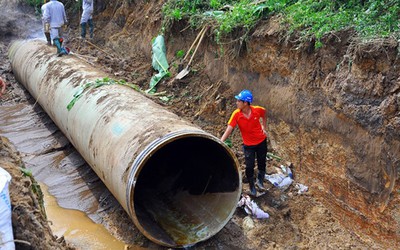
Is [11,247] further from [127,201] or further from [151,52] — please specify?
[151,52]

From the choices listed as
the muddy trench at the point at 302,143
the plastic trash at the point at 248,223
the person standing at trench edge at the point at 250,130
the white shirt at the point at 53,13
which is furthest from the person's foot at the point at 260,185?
the white shirt at the point at 53,13

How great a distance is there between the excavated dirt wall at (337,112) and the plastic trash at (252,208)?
900mm

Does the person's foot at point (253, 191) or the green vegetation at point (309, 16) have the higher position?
the green vegetation at point (309, 16)

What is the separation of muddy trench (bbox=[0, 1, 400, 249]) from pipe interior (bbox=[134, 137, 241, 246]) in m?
0.26

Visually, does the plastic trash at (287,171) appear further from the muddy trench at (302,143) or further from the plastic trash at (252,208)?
the plastic trash at (252,208)

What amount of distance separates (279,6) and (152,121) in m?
3.34

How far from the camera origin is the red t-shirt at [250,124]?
5.74 metres

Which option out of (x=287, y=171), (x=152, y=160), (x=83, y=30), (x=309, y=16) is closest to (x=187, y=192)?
(x=152, y=160)

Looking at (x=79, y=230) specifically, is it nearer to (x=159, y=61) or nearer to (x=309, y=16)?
(x=309, y=16)

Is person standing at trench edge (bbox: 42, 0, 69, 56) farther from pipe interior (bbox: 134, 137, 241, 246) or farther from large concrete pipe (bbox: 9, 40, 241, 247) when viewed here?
pipe interior (bbox: 134, 137, 241, 246)

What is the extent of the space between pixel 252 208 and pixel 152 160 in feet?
6.50

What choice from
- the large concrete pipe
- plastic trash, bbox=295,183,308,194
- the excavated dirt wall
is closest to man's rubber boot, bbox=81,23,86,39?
the large concrete pipe

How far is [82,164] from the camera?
24.2ft

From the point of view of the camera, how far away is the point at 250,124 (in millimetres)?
5797
